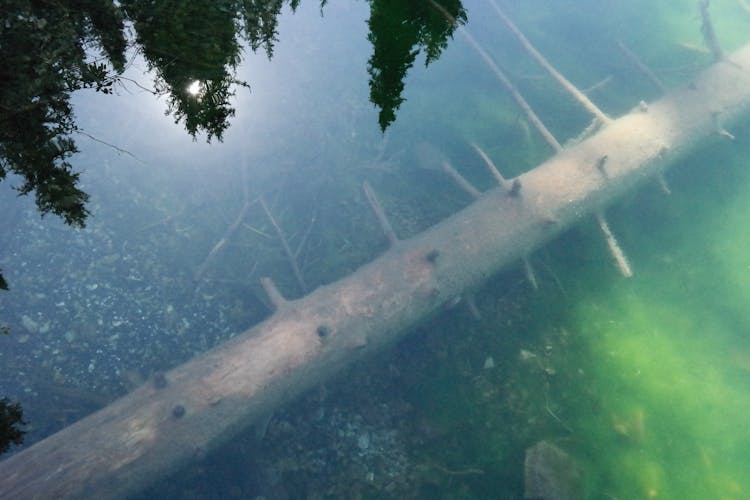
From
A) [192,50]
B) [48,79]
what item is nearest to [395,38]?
[192,50]

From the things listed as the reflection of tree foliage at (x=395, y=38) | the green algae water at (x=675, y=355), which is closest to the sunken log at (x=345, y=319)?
the green algae water at (x=675, y=355)

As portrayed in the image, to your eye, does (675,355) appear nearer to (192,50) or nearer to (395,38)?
(395,38)

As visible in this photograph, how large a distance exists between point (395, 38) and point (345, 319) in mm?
3022

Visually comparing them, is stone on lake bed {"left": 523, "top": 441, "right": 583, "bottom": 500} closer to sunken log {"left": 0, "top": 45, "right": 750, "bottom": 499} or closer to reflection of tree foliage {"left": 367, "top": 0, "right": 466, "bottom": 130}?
sunken log {"left": 0, "top": 45, "right": 750, "bottom": 499}

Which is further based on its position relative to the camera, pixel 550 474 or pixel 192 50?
pixel 550 474

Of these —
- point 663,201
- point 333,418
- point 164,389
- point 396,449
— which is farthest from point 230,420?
point 663,201

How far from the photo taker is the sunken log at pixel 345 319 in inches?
148

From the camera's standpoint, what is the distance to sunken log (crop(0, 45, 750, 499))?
3750 millimetres

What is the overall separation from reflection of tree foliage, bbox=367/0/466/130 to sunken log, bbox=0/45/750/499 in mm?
2527

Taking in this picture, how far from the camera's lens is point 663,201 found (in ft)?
23.2

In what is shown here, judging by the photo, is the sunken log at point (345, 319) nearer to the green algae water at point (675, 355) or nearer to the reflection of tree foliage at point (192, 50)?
the green algae water at point (675, 355)

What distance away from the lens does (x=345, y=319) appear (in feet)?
15.5

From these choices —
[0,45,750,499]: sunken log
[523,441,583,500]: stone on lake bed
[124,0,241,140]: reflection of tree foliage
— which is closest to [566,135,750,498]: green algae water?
[523,441,583,500]: stone on lake bed

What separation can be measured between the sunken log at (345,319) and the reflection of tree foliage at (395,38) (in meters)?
2.53
